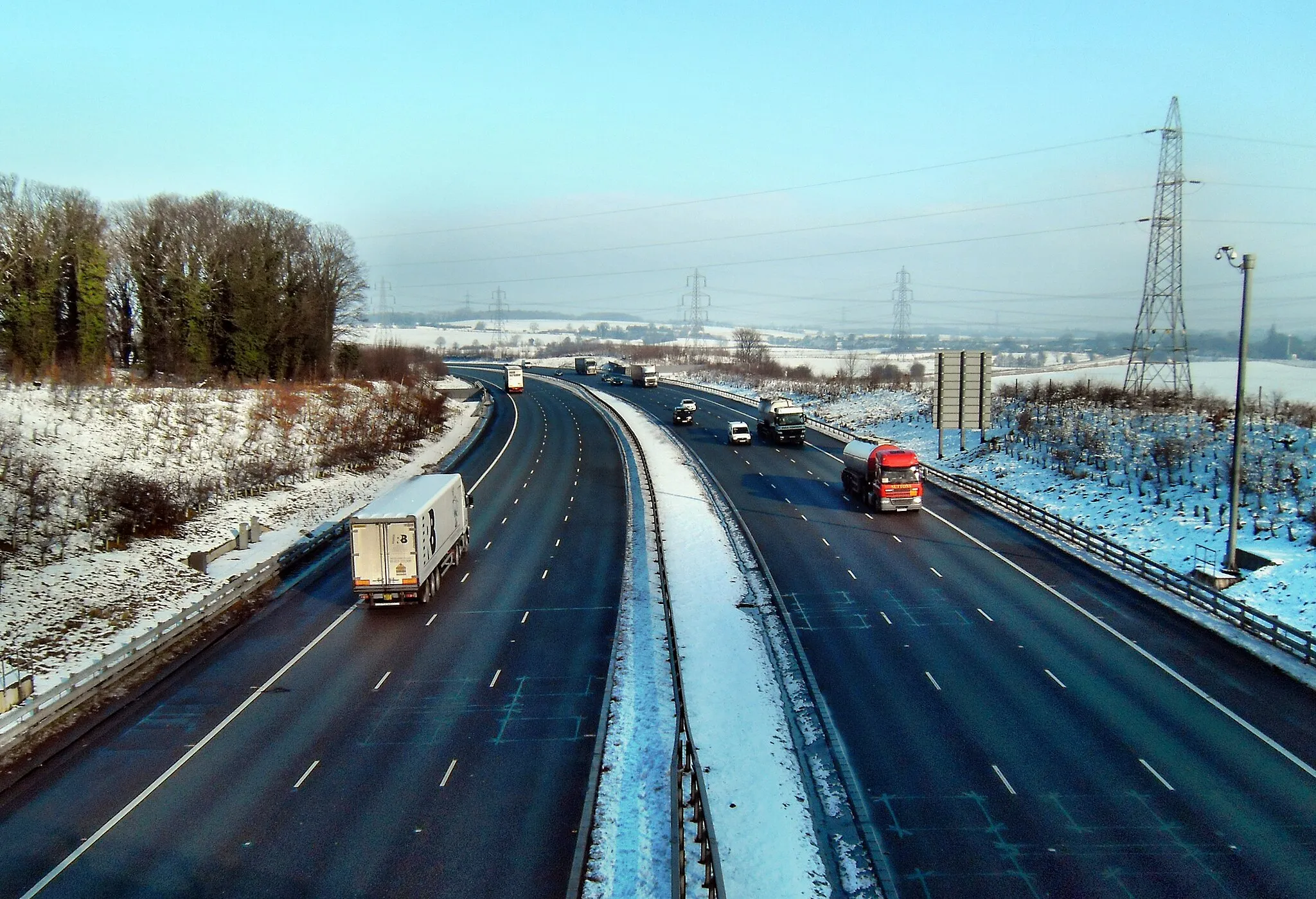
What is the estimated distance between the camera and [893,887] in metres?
13.7

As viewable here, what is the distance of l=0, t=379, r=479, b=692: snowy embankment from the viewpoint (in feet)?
86.8

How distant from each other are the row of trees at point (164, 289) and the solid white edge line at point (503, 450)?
1911cm

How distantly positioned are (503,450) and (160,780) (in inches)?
1958

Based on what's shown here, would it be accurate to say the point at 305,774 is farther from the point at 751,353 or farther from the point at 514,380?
the point at 751,353

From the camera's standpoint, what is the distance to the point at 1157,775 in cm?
1706

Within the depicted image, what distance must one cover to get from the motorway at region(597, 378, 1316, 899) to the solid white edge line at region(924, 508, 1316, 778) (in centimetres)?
6

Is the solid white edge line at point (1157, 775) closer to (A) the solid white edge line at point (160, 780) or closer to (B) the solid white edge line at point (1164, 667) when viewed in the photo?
(B) the solid white edge line at point (1164, 667)

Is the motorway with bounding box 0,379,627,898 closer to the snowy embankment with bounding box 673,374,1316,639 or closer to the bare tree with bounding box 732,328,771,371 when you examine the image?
the snowy embankment with bounding box 673,374,1316,639

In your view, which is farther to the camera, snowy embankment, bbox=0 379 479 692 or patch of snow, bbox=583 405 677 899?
snowy embankment, bbox=0 379 479 692

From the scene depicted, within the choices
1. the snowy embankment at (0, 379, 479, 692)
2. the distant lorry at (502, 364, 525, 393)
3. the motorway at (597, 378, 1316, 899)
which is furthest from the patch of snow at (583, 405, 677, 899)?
the distant lorry at (502, 364, 525, 393)

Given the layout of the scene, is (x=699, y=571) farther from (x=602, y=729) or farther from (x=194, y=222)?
(x=194, y=222)

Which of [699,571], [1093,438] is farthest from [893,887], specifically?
[1093,438]

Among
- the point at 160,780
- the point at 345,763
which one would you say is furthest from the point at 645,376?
the point at 160,780

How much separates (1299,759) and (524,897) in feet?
51.7
